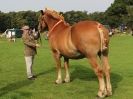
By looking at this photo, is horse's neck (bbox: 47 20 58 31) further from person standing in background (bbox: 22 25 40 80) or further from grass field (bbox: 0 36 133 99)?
grass field (bbox: 0 36 133 99)

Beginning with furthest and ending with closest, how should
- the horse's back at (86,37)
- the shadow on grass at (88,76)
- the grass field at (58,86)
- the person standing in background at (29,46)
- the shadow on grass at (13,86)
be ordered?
the person standing in background at (29,46) → the shadow on grass at (88,76) → the shadow on grass at (13,86) → the grass field at (58,86) → the horse's back at (86,37)

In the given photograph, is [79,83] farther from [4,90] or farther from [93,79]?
[4,90]

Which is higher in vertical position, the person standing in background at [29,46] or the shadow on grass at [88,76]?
the person standing in background at [29,46]

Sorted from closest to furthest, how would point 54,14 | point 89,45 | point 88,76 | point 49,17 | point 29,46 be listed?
point 89,45 < point 54,14 < point 49,17 < point 29,46 < point 88,76

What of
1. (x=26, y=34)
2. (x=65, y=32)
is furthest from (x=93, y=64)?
(x=26, y=34)

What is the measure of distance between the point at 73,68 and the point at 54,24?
444cm

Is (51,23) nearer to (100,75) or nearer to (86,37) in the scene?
(86,37)

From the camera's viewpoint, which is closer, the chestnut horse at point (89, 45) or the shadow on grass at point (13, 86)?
the chestnut horse at point (89, 45)

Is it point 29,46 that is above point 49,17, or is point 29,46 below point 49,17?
below

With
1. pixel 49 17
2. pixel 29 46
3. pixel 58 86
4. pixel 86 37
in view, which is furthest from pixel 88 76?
pixel 86 37

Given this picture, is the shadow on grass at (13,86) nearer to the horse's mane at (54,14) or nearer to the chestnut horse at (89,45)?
the chestnut horse at (89,45)

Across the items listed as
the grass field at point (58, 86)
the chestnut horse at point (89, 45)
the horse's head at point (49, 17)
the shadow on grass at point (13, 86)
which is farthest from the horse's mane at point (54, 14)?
the shadow on grass at point (13, 86)

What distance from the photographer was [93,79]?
14500 millimetres

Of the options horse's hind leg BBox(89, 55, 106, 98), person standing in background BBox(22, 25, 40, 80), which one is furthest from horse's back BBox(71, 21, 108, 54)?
person standing in background BBox(22, 25, 40, 80)
